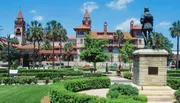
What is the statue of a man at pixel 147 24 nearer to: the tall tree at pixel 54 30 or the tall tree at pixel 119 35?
the tall tree at pixel 54 30

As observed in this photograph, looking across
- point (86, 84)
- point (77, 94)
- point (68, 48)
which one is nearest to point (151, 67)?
point (86, 84)

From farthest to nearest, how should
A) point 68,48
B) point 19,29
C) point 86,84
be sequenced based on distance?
point 19,29 < point 68,48 < point 86,84

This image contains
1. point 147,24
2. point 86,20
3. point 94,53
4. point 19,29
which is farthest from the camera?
point 19,29

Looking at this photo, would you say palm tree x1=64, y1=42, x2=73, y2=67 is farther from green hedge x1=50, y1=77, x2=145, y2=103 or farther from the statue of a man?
the statue of a man

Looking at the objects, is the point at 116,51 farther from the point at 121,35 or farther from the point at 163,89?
the point at 163,89

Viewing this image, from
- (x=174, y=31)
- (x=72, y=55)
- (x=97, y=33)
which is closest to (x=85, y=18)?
(x=97, y=33)

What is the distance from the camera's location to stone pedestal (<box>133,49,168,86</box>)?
1591 cm

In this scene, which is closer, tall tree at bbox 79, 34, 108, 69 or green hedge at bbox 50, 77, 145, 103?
green hedge at bbox 50, 77, 145, 103

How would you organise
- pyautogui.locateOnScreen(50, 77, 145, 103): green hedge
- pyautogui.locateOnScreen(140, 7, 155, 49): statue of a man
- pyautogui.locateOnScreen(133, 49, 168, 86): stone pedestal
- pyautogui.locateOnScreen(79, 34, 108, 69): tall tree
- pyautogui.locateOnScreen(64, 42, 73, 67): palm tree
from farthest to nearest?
pyautogui.locateOnScreen(64, 42, 73, 67): palm tree, pyautogui.locateOnScreen(79, 34, 108, 69): tall tree, pyautogui.locateOnScreen(140, 7, 155, 49): statue of a man, pyautogui.locateOnScreen(133, 49, 168, 86): stone pedestal, pyautogui.locateOnScreen(50, 77, 145, 103): green hedge

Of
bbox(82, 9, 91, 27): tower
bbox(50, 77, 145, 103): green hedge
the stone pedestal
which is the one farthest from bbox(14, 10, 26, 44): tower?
the stone pedestal

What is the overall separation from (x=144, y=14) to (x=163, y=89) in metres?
4.55

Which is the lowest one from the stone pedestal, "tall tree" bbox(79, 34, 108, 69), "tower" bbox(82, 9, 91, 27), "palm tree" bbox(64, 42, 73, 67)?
the stone pedestal

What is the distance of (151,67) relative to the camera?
16.0 m

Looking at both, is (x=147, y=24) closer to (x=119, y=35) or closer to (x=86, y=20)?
(x=119, y=35)
